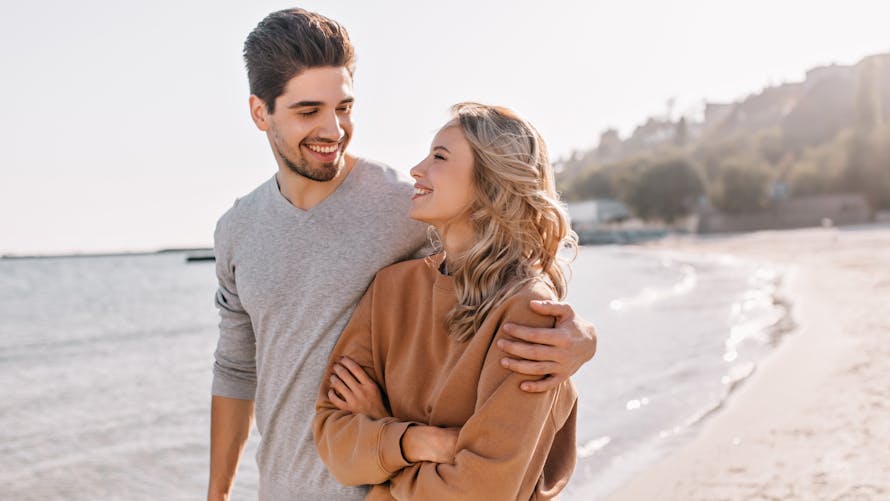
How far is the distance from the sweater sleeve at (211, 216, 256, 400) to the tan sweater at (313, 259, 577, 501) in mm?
513

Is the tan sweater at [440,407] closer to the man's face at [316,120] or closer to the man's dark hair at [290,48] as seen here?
the man's face at [316,120]

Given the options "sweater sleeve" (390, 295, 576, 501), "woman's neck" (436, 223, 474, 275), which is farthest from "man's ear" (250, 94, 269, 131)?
"sweater sleeve" (390, 295, 576, 501)

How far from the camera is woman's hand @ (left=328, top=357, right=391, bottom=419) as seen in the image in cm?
184

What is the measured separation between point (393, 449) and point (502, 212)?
58 cm

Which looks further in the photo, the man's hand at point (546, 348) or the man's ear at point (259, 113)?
the man's ear at point (259, 113)

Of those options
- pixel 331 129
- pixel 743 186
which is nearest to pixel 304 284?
pixel 331 129

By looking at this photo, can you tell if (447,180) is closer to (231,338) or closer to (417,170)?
(417,170)

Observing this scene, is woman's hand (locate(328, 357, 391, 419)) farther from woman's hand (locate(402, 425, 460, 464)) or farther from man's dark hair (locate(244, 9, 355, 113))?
man's dark hair (locate(244, 9, 355, 113))

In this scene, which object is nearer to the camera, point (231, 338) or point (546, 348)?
point (546, 348)

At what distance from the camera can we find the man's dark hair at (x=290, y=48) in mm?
2062

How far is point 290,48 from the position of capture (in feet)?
6.75

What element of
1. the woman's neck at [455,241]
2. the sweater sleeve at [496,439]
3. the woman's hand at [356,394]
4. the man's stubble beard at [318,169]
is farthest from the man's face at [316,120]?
Result: the sweater sleeve at [496,439]

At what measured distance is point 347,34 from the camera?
216cm

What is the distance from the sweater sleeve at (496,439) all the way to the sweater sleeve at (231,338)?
0.88 m
